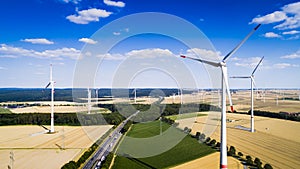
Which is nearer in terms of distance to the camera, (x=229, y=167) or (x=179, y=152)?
(x=229, y=167)

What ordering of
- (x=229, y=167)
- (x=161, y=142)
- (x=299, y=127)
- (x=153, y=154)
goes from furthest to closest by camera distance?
(x=299, y=127), (x=161, y=142), (x=153, y=154), (x=229, y=167)

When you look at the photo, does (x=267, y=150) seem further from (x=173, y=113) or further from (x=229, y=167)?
(x=173, y=113)

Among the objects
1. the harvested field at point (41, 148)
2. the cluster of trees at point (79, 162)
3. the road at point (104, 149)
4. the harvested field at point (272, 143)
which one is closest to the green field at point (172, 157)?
the road at point (104, 149)

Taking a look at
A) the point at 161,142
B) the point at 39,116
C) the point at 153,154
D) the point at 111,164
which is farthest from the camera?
the point at 39,116

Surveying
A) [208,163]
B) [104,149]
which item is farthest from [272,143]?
[104,149]

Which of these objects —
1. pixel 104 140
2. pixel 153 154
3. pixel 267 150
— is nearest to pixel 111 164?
pixel 153 154

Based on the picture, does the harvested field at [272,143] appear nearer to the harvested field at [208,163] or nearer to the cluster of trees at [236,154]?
the cluster of trees at [236,154]

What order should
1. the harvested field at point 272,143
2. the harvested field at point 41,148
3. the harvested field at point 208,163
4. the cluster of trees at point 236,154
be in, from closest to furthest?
the cluster of trees at point 236,154 → the harvested field at point 208,163 → the harvested field at point 41,148 → the harvested field at point 272,143

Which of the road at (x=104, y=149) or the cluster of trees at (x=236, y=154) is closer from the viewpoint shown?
the cluster of trees at (x=236, y=154)
